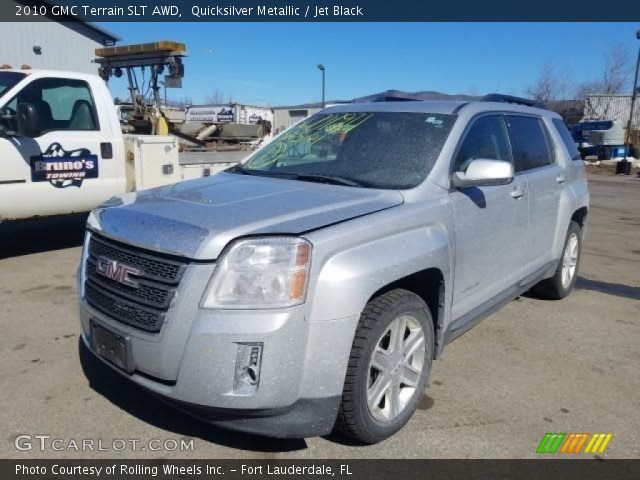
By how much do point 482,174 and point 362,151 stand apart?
81 cm

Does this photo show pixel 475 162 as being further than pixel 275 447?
Yes

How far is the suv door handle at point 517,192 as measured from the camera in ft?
12.1

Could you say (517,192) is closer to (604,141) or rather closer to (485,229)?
(485,229)

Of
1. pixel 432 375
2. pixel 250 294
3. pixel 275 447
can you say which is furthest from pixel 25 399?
pixel 432 375

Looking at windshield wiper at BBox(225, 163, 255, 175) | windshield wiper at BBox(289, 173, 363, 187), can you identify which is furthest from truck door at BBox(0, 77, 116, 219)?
windshield wiper at BBox(289, 173, 363, 187)

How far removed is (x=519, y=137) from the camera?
4.11m

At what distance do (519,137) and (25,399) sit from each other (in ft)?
12.7

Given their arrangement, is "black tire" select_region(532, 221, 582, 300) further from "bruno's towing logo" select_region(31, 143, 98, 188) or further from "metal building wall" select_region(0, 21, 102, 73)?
"metal building wall" select_region(0, 21, 102, 73)

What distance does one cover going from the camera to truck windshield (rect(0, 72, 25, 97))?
223 inches

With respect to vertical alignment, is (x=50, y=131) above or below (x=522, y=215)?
above

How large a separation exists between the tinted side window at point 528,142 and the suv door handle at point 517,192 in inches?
7.7

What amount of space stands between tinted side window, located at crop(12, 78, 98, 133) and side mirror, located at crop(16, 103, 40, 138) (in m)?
0.37
